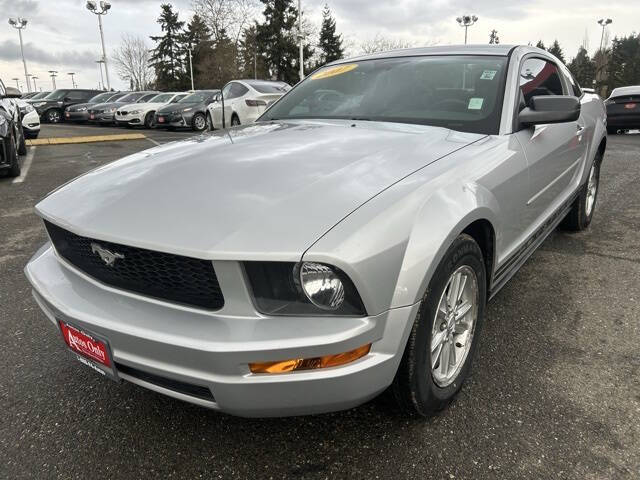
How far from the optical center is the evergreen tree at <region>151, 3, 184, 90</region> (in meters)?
60.7

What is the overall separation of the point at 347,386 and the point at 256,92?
32.6ft

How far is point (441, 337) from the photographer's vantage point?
1931 mm

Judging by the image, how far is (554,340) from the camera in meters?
2.62

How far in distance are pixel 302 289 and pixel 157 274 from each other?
49cm

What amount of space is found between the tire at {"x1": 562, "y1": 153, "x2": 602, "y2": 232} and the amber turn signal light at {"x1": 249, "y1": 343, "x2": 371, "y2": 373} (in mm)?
3333

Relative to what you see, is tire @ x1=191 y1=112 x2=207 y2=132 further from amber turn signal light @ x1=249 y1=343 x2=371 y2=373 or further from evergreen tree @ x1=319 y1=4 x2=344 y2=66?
evergreen tree @ x1=319 y1=4 x2=344 y2=66

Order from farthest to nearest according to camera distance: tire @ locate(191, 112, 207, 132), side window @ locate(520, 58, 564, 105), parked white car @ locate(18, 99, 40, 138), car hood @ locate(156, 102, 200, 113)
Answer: car hood @ locate(156, 102, 200, 113) → tire @ locate(191, 112, 207, 132) → parked white car @ locate(18, 99, 40, 138) → side window @ locate(520, 58, 564, 105)

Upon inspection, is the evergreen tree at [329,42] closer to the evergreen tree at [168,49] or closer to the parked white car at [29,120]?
the evergreen tree at [168,49]

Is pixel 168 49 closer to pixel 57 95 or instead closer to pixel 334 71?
pixel 57 95

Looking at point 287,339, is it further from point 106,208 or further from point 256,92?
point 256,92

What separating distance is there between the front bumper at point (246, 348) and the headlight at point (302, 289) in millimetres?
30

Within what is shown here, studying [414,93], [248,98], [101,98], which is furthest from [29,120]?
[414,93]

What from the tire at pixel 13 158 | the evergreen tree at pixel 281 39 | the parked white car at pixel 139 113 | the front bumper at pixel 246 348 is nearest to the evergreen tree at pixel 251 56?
the evergreen tree at pixel 281 39

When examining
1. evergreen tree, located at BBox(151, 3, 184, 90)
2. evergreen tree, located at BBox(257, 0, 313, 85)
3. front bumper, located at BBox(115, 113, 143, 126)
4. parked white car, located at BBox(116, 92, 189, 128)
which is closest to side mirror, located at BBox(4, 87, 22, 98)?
parked white car, located at BBox(116, 92, 189, 128)
